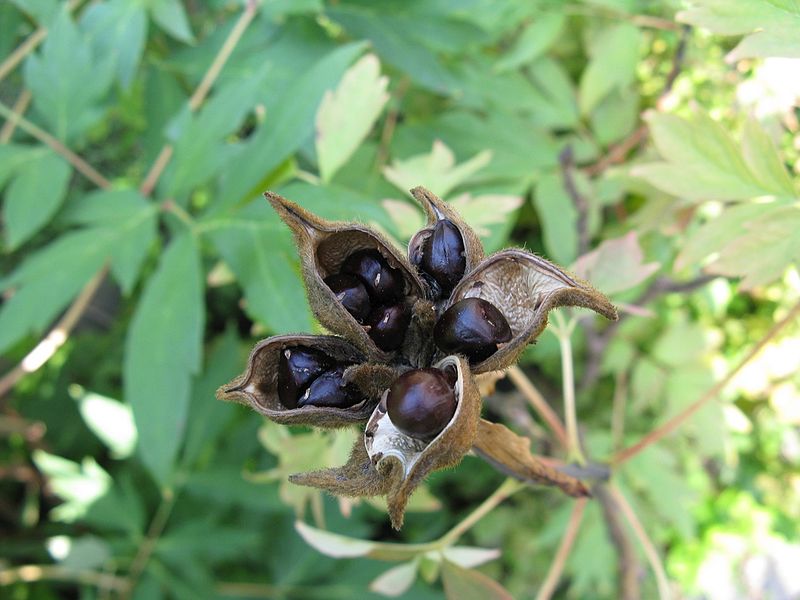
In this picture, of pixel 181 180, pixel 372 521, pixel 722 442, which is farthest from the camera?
pixel 372 521

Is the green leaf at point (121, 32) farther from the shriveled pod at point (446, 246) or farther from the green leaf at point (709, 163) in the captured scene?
the green leaf at point (709, 163)

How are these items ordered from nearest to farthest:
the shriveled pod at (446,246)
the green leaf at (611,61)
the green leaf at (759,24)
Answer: the shriveled pod at (446,246) < the green leaf at (759,24) < the green leaf at (611,61)

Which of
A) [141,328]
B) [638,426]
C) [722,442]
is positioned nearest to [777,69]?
[722,442]

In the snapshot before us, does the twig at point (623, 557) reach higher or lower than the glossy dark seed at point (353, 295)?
lower

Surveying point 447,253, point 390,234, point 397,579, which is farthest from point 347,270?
point 397,579

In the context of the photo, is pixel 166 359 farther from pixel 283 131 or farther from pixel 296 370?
pixel 296 370

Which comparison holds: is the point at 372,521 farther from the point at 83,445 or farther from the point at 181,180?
the point at 181,180

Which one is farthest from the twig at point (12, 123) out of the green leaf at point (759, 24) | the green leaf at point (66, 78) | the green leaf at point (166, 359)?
the green leaf at point (759, 24)
